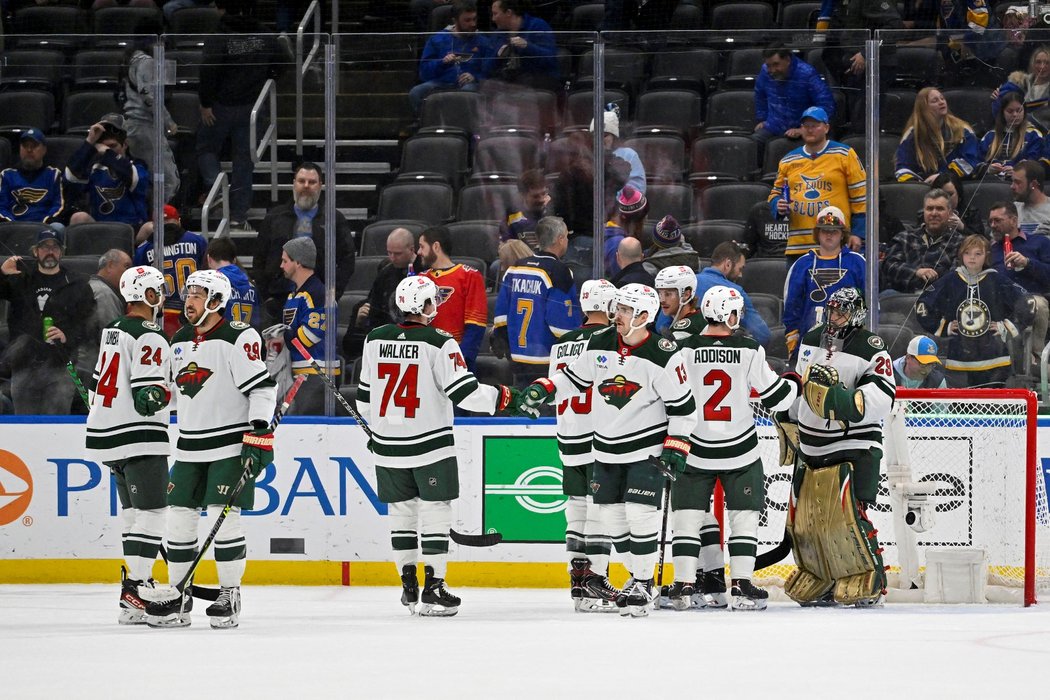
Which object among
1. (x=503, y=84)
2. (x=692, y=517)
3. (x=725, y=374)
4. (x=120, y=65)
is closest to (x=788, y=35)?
(x=503, y=84)

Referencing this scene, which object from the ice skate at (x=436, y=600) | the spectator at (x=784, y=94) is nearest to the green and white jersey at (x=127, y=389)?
the ice skate at (x=436, y=600)

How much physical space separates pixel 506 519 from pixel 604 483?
1615mm

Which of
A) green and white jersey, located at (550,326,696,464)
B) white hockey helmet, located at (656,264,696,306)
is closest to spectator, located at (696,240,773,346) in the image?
white hockey helmet, located at (656,264,696,306)

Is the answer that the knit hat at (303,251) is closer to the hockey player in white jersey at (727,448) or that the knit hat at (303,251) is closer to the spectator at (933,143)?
the hockey player in white jersey at (727,448)

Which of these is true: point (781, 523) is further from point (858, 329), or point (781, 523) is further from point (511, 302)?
point (511, 302)

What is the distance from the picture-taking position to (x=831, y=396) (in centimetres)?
723

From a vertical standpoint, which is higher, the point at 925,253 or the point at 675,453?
the point at 925,253

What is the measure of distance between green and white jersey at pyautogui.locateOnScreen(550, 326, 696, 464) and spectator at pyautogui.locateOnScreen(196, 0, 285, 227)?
2.71 metres

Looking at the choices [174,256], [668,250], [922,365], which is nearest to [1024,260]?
[922,365]

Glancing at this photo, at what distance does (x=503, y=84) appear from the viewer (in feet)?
28.5

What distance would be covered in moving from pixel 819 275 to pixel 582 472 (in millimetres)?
1789

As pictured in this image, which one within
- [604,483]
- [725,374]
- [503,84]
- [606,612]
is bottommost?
[606,612]

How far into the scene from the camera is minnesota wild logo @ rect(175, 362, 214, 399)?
6.70m

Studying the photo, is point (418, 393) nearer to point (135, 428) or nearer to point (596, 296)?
point (596, 296)
